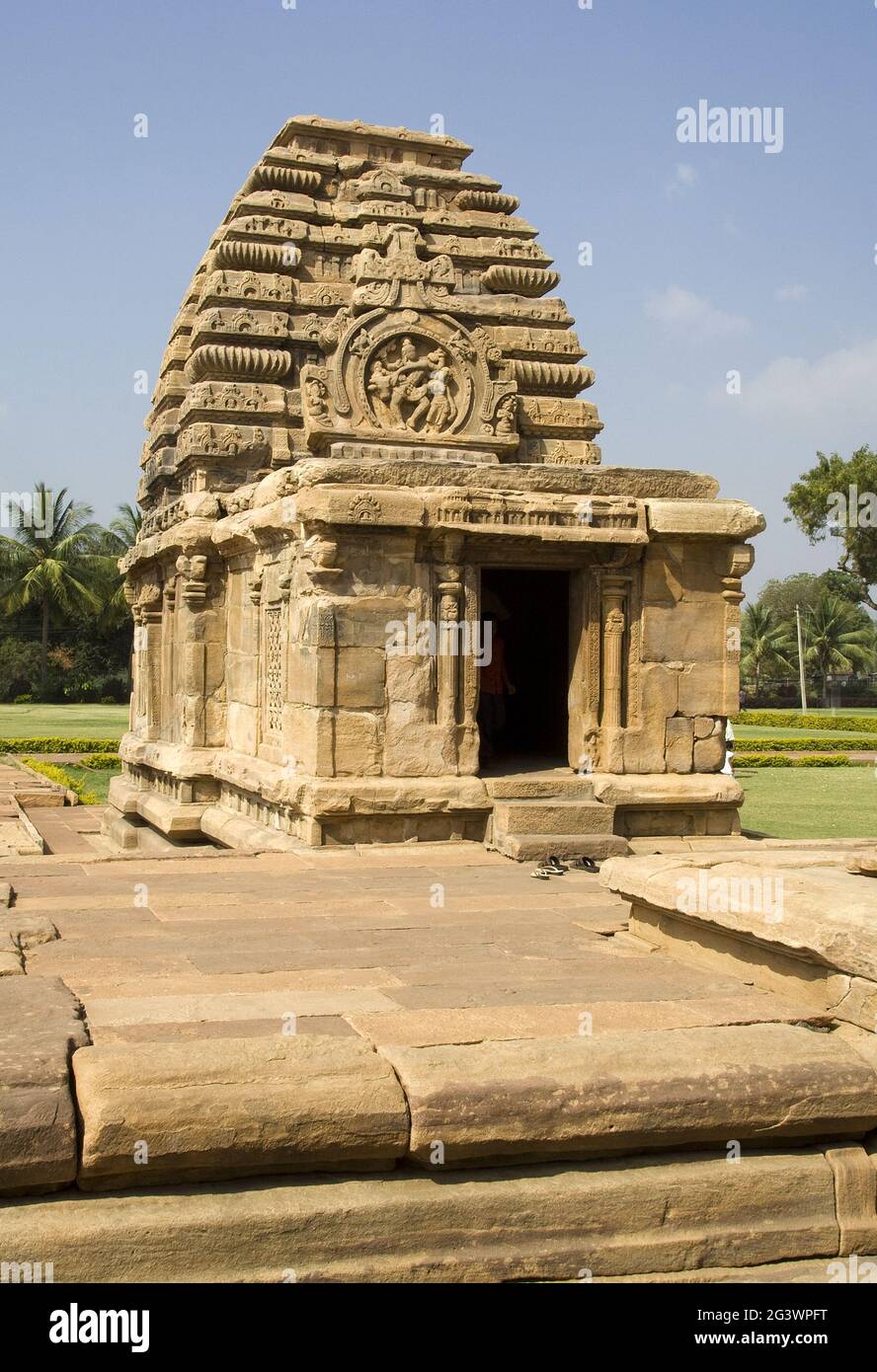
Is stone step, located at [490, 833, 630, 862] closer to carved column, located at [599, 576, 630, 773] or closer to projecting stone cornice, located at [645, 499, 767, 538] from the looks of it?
carved column, located at [599, 576, 630, 773]

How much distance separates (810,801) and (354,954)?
42.0 feet

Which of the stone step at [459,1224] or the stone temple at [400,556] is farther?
the stone temple at [400,556]

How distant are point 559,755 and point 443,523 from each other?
296 centimetres

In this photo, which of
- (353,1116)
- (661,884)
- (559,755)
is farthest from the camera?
(559,755)

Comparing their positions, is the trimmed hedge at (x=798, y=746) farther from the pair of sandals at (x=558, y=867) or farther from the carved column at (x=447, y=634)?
the pair of sandals at (x=558, y=867)

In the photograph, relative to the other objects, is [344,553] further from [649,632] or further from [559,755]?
[559,755]

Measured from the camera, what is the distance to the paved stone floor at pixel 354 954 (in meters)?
4.26

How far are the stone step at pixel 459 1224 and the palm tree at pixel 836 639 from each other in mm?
47234

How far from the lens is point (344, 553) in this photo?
808 cm

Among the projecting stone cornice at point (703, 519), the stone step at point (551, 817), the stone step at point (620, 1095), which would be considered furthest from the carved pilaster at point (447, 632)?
the stone step at point (620, 1095)

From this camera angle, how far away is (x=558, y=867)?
7492 mm

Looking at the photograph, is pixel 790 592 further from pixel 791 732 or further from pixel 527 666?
pixel 527 666

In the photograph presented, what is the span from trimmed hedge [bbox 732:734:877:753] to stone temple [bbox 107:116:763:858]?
52.5 feet

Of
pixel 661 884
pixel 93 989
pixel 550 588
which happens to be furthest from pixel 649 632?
pixel 93 989
